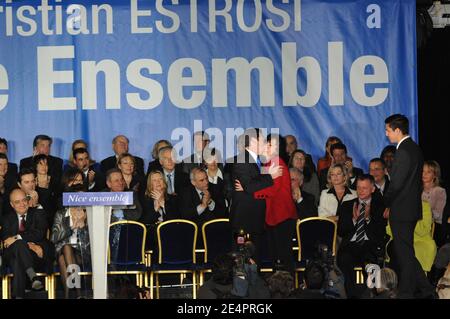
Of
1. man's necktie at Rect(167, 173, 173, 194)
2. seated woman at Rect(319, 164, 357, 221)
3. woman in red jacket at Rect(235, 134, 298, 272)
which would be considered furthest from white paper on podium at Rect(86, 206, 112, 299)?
seated woman at Rect(319, 164, 357, 221)

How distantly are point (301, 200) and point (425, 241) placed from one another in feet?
5.43

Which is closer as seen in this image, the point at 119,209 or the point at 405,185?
the point at 405,185

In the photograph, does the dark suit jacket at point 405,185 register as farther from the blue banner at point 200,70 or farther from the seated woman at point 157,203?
the seated woman at point 157,203

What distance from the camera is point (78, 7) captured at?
13.4m

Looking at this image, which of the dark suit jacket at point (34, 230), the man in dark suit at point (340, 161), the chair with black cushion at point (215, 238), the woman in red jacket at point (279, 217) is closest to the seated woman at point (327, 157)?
the man in dark suit at point (340, 161)

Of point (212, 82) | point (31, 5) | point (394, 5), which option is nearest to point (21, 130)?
point (31, 5)

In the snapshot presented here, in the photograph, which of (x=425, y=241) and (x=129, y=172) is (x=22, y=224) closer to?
(x=129, y=172)

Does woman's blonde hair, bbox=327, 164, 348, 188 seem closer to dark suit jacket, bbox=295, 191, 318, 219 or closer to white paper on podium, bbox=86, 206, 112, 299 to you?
dark suit jacket, bbox=295, 191, 318, 219

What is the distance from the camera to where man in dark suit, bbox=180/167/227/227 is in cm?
1238

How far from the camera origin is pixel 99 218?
9609 millimetres

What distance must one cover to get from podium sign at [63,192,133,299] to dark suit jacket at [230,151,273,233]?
79.5 inches

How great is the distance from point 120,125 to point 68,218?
2.33 m

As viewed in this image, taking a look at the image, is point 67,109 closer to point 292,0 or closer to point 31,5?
point 31,5

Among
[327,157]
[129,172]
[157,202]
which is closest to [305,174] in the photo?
[327,157]
